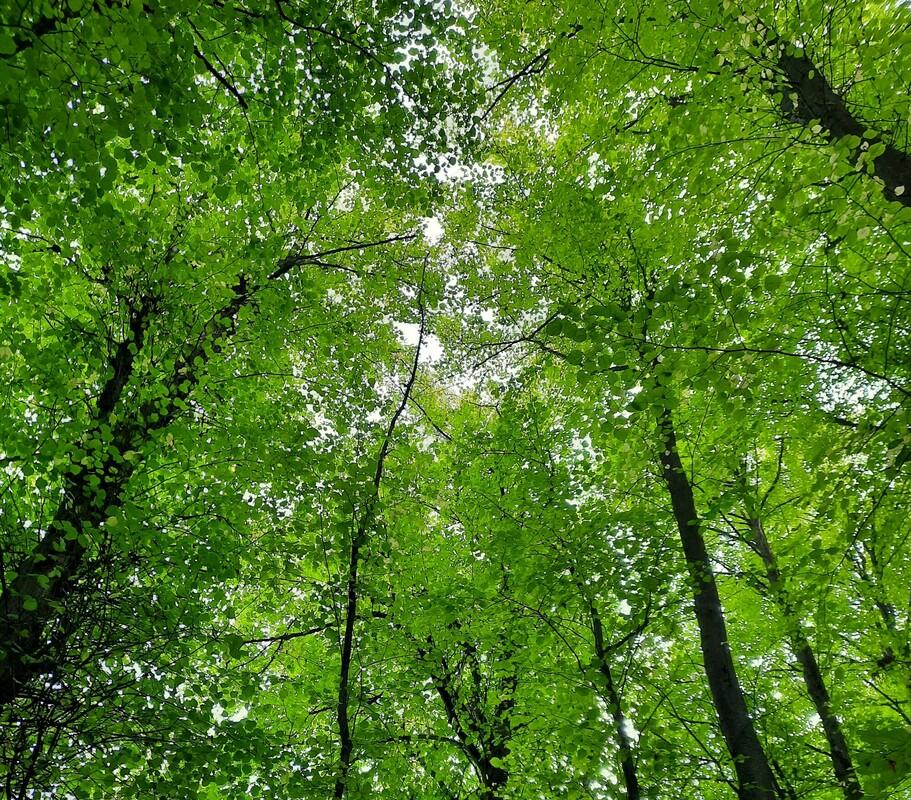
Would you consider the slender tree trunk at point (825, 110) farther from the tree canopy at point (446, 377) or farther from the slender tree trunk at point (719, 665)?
the slender tree trunk at point (719, 665)

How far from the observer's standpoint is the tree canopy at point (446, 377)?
3.54m

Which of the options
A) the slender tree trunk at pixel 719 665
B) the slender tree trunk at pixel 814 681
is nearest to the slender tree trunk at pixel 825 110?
the slender tree trunk at pixel 719 665

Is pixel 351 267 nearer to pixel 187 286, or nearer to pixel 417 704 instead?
pixel 187 286

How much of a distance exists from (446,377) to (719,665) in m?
6.11

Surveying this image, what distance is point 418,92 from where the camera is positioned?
511 cm

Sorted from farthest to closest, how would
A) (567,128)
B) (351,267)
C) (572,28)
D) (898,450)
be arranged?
(351,267), (567,128), (572,28), (898,450)

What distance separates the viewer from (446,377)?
375 inches

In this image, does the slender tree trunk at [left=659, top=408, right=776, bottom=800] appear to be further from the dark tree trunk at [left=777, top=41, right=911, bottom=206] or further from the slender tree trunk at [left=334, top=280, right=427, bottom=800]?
the slender tree trunk at [left=334, top=280, right=427, bottom=800]

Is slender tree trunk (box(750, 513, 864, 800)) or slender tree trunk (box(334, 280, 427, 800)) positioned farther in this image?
slender tree trunk (box(750, 513, 864, 800))

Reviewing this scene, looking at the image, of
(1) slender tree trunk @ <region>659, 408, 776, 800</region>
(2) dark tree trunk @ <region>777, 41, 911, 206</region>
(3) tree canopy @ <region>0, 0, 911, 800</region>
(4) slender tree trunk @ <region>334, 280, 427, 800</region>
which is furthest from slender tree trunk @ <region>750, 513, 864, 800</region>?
(4) slender tree trunk @ <region>334, 280, 427, 800</region>

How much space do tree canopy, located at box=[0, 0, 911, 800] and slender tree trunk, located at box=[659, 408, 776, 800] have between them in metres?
0.03

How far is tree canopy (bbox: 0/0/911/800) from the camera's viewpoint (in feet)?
11.6

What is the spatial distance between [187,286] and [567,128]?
5474 millimetres

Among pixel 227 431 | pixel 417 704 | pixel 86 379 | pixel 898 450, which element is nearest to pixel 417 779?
pixel 417 704
